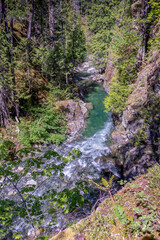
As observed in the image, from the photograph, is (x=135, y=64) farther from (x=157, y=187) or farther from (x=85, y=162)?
(x=157, y=187)

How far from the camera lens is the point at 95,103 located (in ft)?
49.2

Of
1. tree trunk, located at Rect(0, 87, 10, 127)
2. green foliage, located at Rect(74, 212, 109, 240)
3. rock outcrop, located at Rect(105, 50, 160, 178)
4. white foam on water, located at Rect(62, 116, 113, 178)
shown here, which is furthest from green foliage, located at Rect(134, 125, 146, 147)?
tree trunk, located at Rect(0, 87, 10, 127)

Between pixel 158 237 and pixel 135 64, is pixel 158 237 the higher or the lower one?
the lower one

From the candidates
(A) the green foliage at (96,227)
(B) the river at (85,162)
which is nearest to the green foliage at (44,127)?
(B) the river at (85,162)

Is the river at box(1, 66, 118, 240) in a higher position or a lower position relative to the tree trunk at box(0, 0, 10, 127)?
lower

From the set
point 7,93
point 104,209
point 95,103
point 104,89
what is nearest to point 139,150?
point 104,209

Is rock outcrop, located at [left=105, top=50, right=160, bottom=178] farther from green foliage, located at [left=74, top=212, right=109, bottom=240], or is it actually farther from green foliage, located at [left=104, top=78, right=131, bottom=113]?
green foliage, located at [left=74, top=212, right=109, bottom=240]

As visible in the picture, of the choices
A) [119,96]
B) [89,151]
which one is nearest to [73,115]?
[89,151]

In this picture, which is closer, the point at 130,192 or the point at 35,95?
the point at 130,192

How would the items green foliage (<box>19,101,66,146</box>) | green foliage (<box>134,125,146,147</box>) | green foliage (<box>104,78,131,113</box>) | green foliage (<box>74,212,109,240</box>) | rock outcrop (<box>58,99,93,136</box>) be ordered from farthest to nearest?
rock outcrop (<box>58,99,93,136</box>), green foliage (<box>104,78,131,113</box>), green foliage (<box>19,101,66,146</box>), green foliage (<box>134,125,146,147</box>), green foliage (<box>74,212,109,240</box>)

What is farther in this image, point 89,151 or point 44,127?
point 44,127

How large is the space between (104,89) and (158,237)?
17586 millimetres

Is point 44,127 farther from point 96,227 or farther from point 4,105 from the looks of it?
point 96,227

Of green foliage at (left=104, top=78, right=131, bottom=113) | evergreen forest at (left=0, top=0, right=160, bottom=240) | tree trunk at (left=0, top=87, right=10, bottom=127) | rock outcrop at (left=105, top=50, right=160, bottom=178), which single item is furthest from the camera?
green foliage at (left=104, top=78, right=131, bottom=113)
